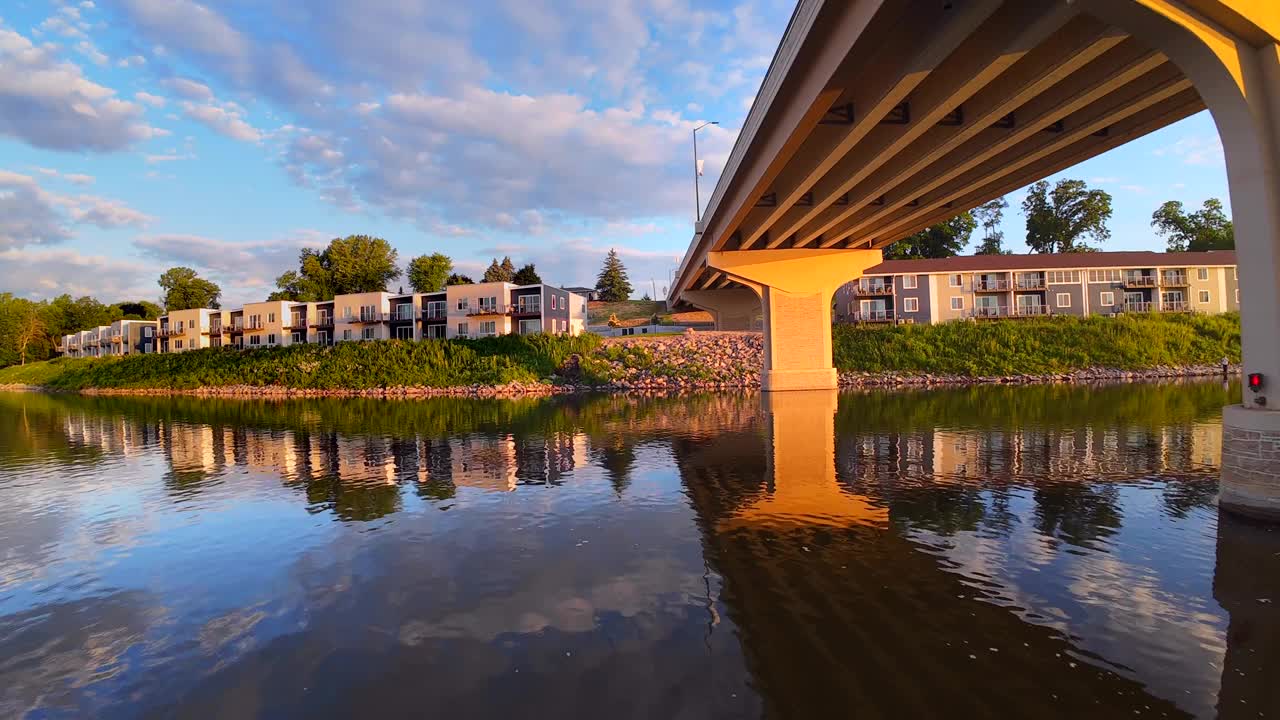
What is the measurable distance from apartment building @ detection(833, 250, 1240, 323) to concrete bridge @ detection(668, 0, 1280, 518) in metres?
37.5

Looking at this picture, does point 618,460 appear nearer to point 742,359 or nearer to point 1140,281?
point 742,359

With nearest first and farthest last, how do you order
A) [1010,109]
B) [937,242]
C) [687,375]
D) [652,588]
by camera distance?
1. [652,588]
2. [1010,109]
3. [687,375]
4. [937,242]

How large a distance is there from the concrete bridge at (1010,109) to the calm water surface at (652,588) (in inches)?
176

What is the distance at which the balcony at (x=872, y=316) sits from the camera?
68231 millimetres

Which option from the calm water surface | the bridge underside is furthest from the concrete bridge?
the calm water surface

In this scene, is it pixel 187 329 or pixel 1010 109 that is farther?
pixel 187 329

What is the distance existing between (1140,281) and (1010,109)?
6784 centimetres

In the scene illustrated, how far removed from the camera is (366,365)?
65.6 m

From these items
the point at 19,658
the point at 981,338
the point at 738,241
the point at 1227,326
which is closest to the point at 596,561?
the point at 19,658

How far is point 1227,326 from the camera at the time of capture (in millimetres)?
59719

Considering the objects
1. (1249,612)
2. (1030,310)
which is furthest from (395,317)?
(1249,612)

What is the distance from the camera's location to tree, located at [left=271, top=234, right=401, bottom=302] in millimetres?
108375

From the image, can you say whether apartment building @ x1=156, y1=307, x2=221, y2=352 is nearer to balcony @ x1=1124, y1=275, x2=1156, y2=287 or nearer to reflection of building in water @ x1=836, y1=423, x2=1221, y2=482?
reflection of building in water @ x1=836, y1=423, x2=1221, y2=482

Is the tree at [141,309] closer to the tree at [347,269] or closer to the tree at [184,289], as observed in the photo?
the tree at [184,289]
